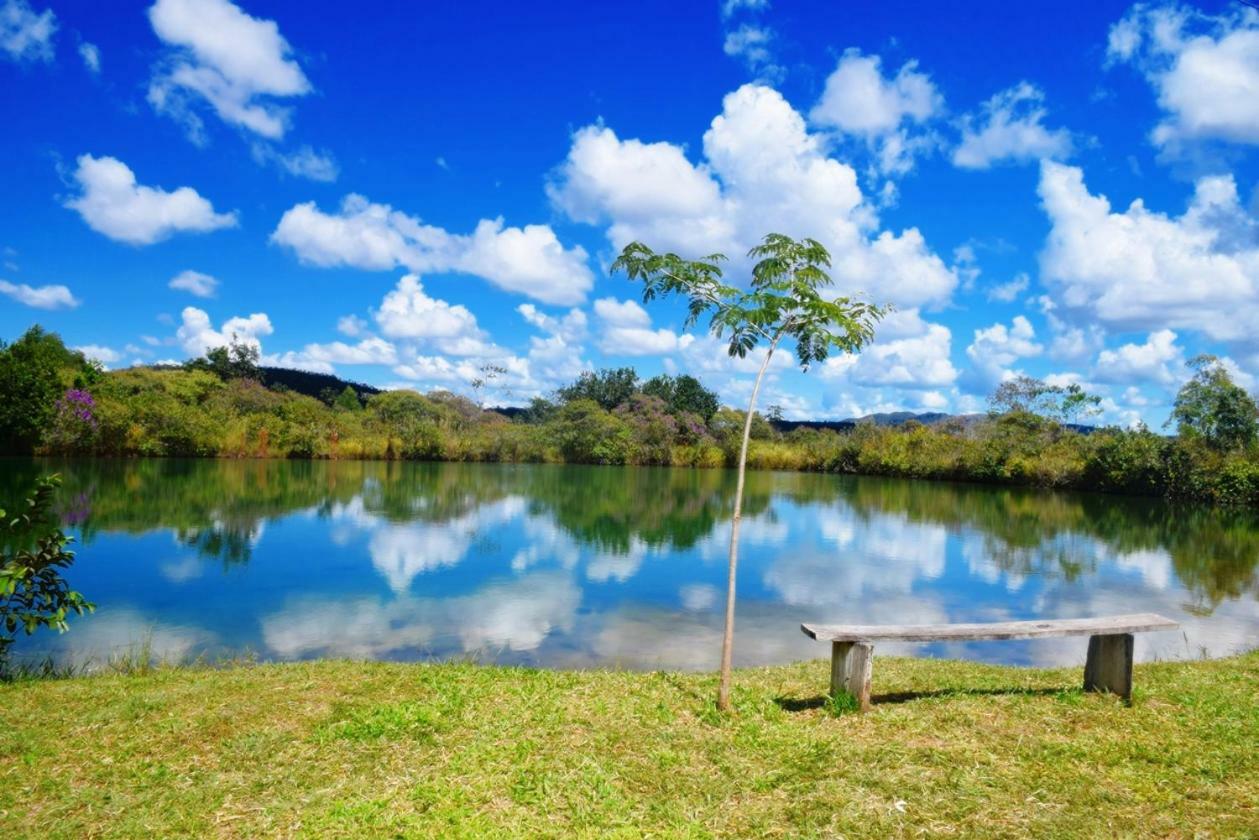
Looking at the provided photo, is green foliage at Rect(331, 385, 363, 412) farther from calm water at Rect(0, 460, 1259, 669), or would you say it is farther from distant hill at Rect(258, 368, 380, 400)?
calm water at Rect(0, 460, 1259, 669)

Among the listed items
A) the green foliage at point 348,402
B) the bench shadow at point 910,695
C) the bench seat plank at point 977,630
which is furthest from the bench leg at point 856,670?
the green foliage at point 348,402

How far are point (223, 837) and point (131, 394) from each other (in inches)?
1547

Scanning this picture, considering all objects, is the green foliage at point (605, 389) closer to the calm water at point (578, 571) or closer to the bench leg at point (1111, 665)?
the calm water at point (578, 571)

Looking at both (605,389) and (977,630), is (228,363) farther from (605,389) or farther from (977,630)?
(977,630)

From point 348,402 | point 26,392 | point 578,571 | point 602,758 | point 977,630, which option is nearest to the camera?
point 602,758

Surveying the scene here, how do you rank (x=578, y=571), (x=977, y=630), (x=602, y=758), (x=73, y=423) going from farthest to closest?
(x=73, y=423), (x=578, y=571), (x=977, y=630), (x=602, y=758)

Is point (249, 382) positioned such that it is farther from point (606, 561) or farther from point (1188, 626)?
point (1188, 626)

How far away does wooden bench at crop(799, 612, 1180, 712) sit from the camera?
493 cm

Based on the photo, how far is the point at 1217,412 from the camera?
94.3 ft

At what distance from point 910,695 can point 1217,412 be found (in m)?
31.9

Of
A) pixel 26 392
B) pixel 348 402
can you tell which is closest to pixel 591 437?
pixel 348 402

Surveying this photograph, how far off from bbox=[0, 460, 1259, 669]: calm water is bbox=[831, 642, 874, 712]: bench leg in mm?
2692

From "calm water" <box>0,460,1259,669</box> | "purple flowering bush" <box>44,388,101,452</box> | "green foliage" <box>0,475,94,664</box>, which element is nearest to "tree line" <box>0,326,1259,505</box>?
"purple flowering bush" <box>44,388,101,452</box>

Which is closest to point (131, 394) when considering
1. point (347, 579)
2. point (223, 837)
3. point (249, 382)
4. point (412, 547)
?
point (249, 382)
